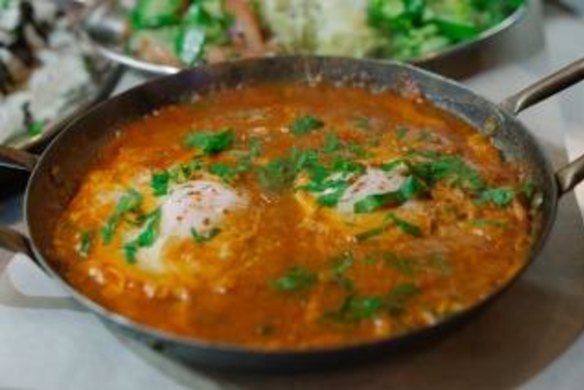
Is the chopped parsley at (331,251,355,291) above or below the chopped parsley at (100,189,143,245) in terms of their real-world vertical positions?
above

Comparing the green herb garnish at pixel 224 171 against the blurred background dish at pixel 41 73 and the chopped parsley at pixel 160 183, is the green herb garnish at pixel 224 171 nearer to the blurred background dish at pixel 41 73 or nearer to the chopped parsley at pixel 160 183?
the chopped parsley at pixel 160 183

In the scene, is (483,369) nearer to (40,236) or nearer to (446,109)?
(446,109)

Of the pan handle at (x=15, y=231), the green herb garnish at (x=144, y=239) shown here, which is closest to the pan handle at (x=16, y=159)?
the pan handle at (x=15, y=231)

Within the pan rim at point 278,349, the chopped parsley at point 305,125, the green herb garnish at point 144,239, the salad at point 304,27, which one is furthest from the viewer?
the salad at point 304,27

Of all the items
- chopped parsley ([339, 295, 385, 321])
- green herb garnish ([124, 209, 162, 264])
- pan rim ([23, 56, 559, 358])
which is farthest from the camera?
green herb garnish ([124, 209, 162, 264])

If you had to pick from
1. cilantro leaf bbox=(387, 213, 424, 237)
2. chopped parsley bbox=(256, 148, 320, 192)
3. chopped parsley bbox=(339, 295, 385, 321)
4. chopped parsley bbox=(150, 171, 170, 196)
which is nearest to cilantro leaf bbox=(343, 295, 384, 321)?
chopped parsley bbox=(339, 295, 385, 321)

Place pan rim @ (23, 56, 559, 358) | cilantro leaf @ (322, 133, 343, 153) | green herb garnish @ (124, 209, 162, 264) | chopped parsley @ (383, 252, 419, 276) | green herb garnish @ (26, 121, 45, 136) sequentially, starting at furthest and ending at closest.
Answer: green herb garnish @ (26, 121, 45, 136)
cilantro leaf @ (322, 133, 343, 153)
green herb garnish @ (124, 209, 162, 264)
chopped parsley @ (383, 252, 419, 276)
pan rim @ (23, 56, 559, 358)

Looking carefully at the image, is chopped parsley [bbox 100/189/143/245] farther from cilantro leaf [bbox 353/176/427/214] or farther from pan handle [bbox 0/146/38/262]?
cilantro leaf [bbox 353/176/427/214]

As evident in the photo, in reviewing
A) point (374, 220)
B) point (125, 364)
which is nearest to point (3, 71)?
point (125, 364)
